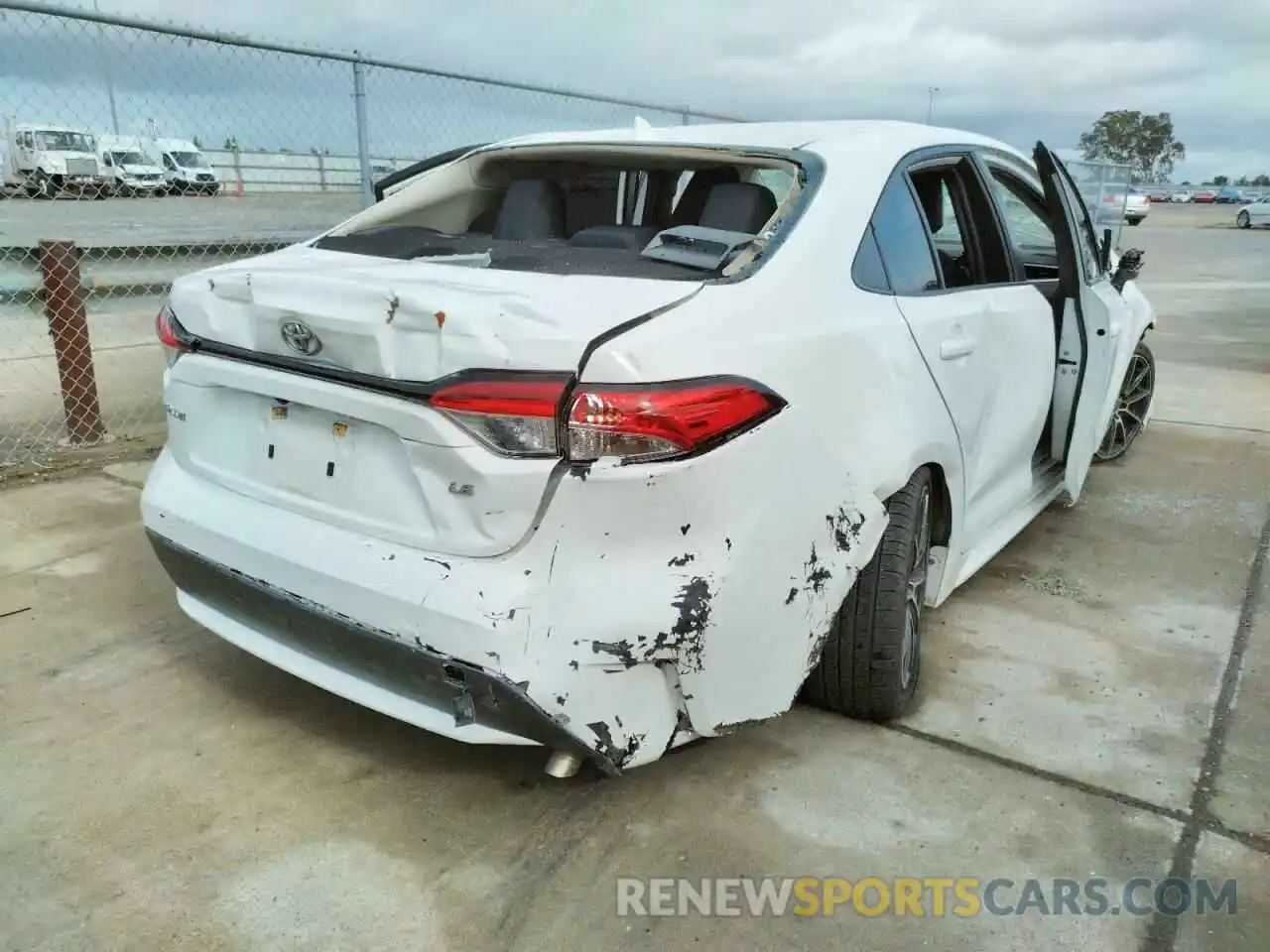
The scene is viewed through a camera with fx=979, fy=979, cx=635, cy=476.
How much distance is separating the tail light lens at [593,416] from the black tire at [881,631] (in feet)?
2.67

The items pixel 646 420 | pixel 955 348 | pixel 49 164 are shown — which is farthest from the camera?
pixel 49 164

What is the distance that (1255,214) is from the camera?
36.0 meters

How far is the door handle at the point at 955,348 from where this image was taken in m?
2.69

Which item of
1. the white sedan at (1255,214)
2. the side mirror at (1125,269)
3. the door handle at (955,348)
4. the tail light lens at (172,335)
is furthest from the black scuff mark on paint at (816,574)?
the white sedan at (1255,214)

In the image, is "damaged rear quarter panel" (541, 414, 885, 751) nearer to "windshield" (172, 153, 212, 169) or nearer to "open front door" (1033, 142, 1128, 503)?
"open front door" (1033, 142, 1128, 503)

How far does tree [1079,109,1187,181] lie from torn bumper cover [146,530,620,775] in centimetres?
9019

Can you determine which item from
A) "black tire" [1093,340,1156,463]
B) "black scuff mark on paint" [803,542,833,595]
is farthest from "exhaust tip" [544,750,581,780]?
"black tire" [1093,340,1156,463]

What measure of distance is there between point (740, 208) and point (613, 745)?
144 cm

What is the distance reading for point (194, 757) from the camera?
8.32 feet

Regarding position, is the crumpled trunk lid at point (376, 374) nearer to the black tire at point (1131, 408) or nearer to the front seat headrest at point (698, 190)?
the front seat headrest at point (698, 190)

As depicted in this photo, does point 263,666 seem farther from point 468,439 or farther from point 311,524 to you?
point 468,439

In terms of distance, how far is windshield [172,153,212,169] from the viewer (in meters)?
5.53

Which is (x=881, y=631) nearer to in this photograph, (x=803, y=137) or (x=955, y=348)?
(x=955, y=348)

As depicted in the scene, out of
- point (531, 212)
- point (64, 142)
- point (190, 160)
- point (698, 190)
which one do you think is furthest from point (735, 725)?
point (190, 160)
